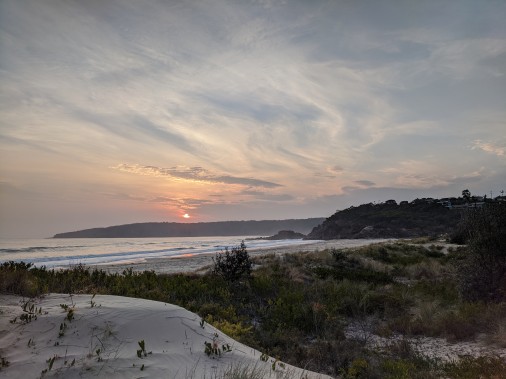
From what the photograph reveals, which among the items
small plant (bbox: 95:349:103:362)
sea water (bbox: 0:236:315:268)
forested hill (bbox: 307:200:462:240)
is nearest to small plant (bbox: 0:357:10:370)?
small plant (bbox: 95:349:103:362)

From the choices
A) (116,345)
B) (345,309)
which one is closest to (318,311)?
(345,309)

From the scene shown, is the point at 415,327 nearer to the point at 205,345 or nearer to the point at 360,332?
the point at 360,332

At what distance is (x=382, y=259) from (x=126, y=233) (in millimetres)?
168518

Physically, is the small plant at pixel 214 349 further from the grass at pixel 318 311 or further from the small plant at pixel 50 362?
the small plant at pixel 50 362

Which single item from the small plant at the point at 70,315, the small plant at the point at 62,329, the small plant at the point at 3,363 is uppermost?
the small plant at the point at 70,315

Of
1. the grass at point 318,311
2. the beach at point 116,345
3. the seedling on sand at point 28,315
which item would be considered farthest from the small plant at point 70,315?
the grass at point 318,311

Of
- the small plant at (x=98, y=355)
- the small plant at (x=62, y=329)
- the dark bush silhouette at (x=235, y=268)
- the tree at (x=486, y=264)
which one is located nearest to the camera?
the small plant at (x=98, y=355)

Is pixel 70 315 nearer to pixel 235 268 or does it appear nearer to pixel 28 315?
pixel 28 315

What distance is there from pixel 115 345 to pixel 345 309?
8619 millimetres

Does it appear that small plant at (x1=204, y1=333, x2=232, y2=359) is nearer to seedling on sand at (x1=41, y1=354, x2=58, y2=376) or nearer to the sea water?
seedling on sand at (x1=41, y1=354, x2=58, y2=376)

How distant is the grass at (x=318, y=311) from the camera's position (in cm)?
762

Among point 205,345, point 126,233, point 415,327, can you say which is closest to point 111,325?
point 205,345

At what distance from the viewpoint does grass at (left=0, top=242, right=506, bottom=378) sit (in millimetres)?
7621

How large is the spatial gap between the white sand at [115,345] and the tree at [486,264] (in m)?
8.89
